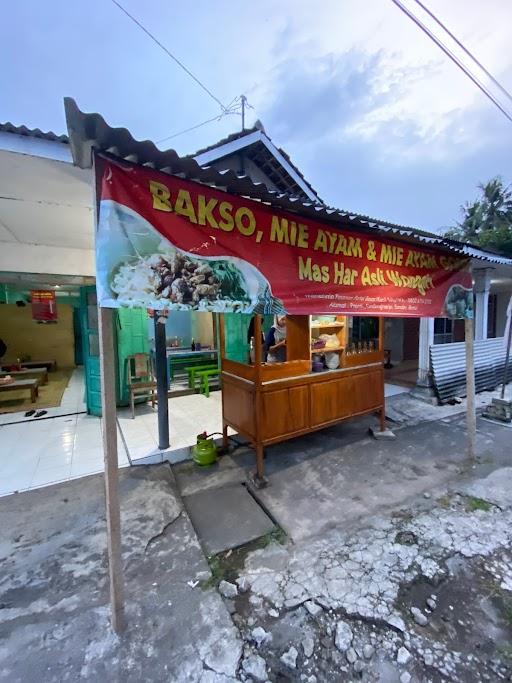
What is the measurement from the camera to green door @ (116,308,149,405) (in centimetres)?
575

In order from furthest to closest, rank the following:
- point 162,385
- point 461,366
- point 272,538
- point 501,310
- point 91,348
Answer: point 501,310, point 461,366, point 91,348, point 162,385, point 272,538

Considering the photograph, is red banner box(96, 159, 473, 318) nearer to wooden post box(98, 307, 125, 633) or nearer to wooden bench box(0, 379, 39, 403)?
wooden post box(98, 307, 125, 633)

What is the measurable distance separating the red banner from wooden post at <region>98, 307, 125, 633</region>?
26cm

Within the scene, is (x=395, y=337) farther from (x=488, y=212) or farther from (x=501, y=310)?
(x=488, y=212)

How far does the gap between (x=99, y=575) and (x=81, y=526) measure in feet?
2.19

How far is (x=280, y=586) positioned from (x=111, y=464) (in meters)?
1.49

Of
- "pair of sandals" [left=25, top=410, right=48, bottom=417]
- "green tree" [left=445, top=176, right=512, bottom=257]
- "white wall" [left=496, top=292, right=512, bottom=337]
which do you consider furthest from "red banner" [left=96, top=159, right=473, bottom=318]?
"green tree" [left=445, top=176, right=512, bottom=257]

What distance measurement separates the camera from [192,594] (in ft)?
6.77

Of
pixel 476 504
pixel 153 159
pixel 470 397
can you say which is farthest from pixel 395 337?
pixel 153 159

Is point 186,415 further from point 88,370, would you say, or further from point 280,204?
point 280,204

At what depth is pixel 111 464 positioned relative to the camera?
1.82 meters

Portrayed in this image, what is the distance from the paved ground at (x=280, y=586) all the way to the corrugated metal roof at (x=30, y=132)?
318 cm

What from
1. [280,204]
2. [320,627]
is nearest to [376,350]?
[280,204]

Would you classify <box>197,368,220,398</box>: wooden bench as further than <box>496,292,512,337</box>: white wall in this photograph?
No
